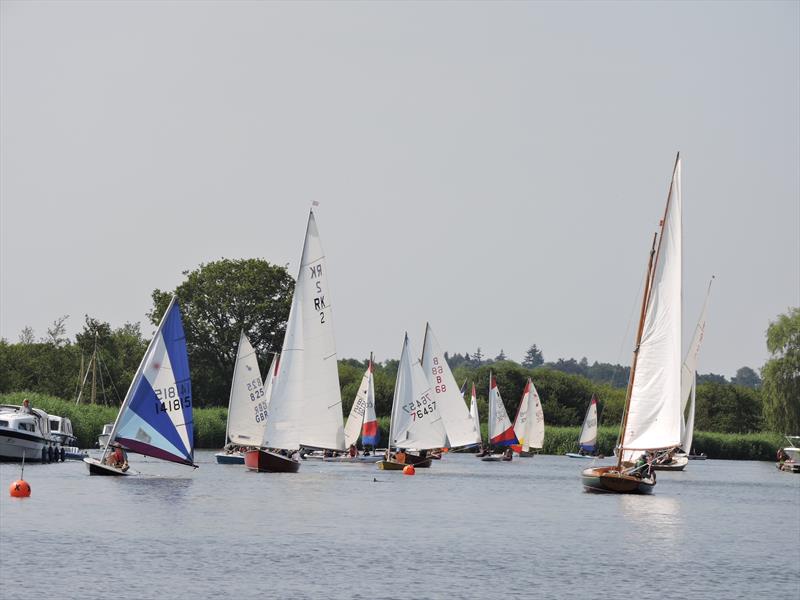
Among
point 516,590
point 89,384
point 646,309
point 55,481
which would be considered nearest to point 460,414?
point 646,309

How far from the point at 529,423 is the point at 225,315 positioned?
3244 cm

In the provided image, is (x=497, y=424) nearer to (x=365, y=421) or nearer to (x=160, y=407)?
(x=365, y=421)

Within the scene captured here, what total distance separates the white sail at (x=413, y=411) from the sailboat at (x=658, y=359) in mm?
20493

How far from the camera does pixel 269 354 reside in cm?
13825

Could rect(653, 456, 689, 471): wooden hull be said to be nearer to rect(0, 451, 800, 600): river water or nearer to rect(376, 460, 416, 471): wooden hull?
rect(376, 460, 416, 471): wooden hull

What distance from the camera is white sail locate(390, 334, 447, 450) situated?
83312 mm

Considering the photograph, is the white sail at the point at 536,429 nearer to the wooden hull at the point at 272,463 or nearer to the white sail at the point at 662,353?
the wooden hull at the point at 272,463

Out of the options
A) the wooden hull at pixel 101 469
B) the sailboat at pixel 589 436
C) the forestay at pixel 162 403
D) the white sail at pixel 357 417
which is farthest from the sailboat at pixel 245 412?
the sailboat at pixel 589 436

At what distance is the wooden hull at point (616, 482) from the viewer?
64250 mm

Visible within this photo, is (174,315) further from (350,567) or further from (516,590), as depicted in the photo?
(516,590)

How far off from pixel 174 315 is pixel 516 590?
32.2 m

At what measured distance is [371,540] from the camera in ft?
144

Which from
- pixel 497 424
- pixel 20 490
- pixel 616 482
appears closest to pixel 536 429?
pixel 497 424

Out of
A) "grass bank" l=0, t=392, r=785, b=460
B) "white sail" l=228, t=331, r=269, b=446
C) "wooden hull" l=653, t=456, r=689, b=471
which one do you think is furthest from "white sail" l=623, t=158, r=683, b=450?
"grass bank" l=0, t=392, r=785, b=460
